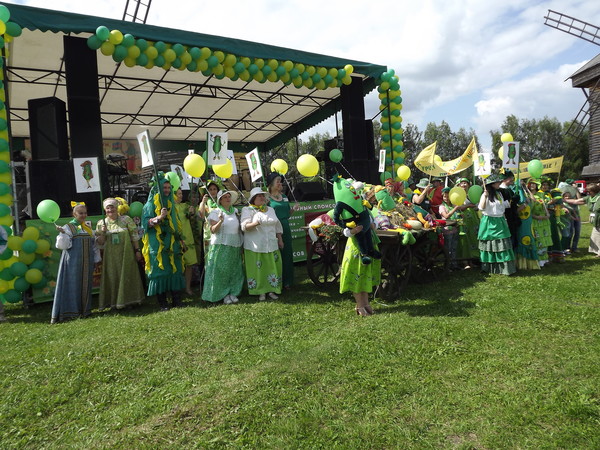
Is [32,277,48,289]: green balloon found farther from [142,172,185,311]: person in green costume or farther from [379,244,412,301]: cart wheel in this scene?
[379,244,412,301]: cart wheel

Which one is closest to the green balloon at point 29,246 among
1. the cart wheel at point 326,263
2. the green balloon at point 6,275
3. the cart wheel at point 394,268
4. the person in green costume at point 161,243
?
the green balloon at point 6,275

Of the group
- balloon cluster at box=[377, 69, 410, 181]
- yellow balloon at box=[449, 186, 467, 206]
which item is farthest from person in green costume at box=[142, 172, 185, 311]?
balloon cluster at box=[377, 69, 410, 181]

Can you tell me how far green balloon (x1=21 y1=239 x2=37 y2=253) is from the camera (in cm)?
543

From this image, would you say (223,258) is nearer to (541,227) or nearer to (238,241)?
(238,241)


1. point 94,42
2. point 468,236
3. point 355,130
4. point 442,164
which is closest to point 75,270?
point 94,42

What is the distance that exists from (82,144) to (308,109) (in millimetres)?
8100

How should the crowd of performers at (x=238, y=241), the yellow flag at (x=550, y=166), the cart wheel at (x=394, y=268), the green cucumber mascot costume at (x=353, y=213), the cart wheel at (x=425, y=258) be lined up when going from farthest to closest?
1. the yellow flag at (x=550, y=166)
2. the cart wheel at (x=425, y=258)
3. the cart wheel at (x=394, y=268)
4. the crowd of performers at (x=238, y=241)
5. the green cucumber mascot costume at (x=353, y=213)

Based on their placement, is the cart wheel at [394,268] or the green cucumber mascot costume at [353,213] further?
the cart wheel at [394,268]

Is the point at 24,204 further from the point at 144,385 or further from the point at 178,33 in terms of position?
the point at 144,385

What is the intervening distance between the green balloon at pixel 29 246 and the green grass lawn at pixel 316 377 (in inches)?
43.1

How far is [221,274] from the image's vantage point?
538 centimetres

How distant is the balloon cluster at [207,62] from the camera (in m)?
6.77

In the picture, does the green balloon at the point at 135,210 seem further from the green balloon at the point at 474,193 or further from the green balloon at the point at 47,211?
the green balloon at the point at 474,193

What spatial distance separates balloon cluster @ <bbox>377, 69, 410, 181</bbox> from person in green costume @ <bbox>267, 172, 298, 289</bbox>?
16.7 feet
